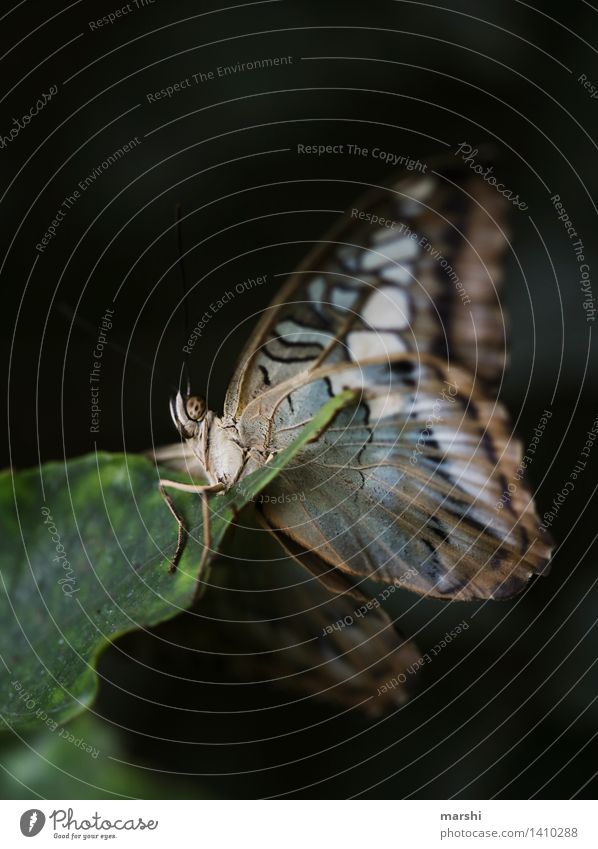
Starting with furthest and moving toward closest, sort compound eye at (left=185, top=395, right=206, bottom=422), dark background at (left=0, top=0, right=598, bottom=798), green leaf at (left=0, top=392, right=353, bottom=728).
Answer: dark background at (left=0, top=0, right=598, bottom=798)
compound eye at (left=185, top=395, right=206, bottom=422)
green leaf at (left=0, top=392, right=353, bottom=728)

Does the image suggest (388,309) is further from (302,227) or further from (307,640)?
(307,640)

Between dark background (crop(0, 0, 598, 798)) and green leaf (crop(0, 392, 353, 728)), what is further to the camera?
dark background (crop(0, 0, 598, 798))

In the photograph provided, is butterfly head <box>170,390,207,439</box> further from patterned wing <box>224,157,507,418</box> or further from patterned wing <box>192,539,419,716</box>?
patterned wing <box>192,539,419,716</box>

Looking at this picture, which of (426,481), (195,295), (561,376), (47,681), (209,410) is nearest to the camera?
(47,681)

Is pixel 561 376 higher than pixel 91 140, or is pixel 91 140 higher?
pixel 91 140

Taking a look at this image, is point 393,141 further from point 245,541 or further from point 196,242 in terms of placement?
point 245,541

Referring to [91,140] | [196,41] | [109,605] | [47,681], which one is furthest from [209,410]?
[196,41]

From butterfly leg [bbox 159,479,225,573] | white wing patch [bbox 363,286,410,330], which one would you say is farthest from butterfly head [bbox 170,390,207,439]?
white wing patch [bbox 363,286,410,330]

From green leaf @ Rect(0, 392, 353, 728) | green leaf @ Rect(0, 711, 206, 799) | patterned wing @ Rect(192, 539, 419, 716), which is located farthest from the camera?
patterned wing @ Rect(192, 539, 419, 716)
